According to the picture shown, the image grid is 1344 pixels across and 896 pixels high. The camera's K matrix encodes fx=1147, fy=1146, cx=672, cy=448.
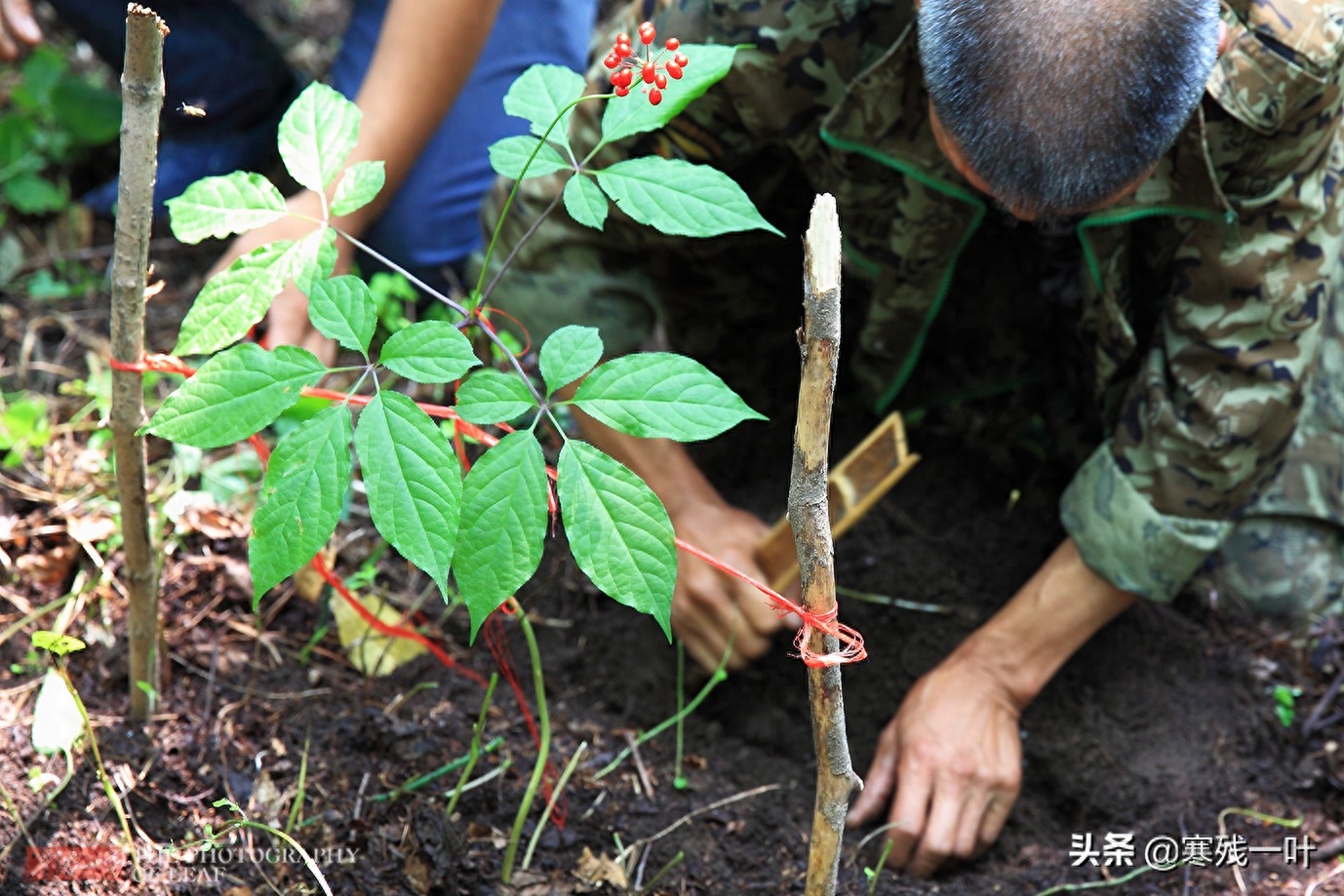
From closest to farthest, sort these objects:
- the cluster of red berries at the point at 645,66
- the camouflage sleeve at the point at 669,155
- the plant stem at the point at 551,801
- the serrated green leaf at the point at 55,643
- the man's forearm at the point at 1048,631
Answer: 1. the cluster of red berries at the point at 645,66
2. the serrated green leaf at the point at 55,643
3. the plant stem at the point at 551,801
4. the camouflage sleeve at the point at 669,155
5. the man's forearm at the point at 1048,631

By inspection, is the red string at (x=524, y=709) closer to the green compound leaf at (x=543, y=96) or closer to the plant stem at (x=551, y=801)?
the plant stem at (x=551, y=801)

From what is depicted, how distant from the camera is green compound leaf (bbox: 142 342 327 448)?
92cm

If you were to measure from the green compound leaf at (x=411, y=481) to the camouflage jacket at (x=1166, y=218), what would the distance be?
0.91 m

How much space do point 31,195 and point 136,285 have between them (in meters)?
1.59

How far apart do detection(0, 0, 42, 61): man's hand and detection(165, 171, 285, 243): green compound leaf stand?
136cm

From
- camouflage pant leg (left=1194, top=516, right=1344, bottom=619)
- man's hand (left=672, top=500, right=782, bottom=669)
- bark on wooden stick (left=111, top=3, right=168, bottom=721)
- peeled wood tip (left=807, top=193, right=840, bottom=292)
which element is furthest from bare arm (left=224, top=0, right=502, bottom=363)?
camouflage pant leg (left=1194, top=516, right=1344, bottom=619)

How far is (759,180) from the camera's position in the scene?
1887mm

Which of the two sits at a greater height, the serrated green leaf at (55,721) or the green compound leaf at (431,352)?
the green compound leaf at (431,352)

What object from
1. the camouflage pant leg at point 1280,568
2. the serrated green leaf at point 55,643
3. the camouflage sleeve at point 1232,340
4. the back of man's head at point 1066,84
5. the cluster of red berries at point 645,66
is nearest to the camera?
the cluster of red berries at point 645,66

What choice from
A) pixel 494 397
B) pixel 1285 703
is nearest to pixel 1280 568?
pixel 1285 703

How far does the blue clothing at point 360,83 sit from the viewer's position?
2.46m

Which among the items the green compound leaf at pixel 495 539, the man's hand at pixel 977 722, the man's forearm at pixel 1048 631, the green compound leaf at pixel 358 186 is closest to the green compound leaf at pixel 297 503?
the green compound leaf at pixel 495 539

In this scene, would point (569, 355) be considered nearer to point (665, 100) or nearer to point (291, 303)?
point (665, 100)

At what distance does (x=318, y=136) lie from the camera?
3.52 feet
